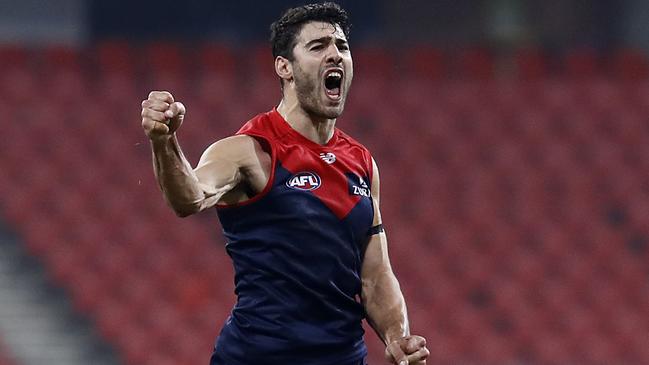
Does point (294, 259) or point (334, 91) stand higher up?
point (334, 91)

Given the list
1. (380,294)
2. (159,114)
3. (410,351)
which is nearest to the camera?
(159,114)

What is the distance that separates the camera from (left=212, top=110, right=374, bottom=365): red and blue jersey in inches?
139

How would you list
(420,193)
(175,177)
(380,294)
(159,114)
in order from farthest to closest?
(420,193)
(380,294)
(175,177)
(159,114)

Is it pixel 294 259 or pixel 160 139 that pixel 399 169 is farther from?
pixel 160 139

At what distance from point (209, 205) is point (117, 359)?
5515mm

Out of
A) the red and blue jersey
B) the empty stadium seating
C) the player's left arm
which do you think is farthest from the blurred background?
the red and blue jersey

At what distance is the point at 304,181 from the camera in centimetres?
357

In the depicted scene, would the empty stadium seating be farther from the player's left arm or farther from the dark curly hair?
the dark curly hair

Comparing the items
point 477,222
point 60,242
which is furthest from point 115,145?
point 477,222

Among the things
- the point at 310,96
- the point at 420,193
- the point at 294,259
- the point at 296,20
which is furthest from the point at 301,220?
the point at 420,193

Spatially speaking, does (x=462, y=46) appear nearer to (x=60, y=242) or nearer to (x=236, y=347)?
(x=60, y=242)

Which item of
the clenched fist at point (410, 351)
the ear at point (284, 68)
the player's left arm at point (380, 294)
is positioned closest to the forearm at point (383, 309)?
the player's left arm at point (380, 294)

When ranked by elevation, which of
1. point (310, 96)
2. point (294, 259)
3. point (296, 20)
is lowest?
point (294, 259)

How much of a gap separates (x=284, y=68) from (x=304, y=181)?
0.35 m
